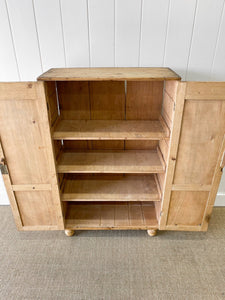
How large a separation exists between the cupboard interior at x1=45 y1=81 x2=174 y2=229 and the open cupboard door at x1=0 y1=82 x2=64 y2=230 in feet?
0.30

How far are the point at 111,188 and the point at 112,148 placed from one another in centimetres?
30

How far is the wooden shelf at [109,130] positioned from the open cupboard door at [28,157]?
143 millimetres

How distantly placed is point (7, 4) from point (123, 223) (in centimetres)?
162

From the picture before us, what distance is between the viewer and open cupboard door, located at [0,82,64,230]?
44.7 inches

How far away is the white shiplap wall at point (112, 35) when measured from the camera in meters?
1.29

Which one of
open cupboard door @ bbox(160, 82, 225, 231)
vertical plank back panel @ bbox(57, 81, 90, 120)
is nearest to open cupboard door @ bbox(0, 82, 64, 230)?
A: vertical plank back panel @ bbox(57, 81, 90, 120)

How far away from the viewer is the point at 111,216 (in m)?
1.64

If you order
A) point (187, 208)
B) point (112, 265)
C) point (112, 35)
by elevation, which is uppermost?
point (112, 35)

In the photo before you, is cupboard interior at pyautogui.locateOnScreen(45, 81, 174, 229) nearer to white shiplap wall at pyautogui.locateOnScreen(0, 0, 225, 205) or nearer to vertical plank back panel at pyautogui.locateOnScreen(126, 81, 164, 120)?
vertical plank back panel at pyautogui.locateOnScreen(126, 81, 164, 120)

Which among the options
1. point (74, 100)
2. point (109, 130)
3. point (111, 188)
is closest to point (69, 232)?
point (111, 188)

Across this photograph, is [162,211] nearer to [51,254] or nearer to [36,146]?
[51,254]

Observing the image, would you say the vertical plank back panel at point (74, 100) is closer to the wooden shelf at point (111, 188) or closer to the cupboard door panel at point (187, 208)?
the wooden shelf at point (111, 188)

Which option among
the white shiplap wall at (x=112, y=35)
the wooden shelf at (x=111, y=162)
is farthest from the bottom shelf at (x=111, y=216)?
the white shiplap wall at (x=112, y=35)

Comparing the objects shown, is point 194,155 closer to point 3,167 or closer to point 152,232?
point 152,232
